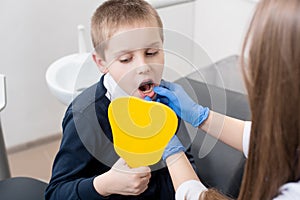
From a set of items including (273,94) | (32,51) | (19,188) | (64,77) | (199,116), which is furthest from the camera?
(32,51)

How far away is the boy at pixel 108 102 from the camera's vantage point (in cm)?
95

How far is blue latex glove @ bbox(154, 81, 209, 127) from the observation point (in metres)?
1.04

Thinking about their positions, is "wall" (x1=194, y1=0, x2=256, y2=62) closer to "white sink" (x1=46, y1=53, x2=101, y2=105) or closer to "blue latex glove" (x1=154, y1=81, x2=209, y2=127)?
"white sink" (x1=46, y1=53, x2=101, y2=105)

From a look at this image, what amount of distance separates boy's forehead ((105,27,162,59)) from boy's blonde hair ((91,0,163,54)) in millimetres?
28

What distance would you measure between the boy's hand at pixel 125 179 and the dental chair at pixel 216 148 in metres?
0.26

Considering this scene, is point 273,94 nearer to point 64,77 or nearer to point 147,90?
point 147,90

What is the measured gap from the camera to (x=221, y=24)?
96.1 inches

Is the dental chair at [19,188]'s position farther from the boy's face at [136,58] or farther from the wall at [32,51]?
the wall at [32,51]

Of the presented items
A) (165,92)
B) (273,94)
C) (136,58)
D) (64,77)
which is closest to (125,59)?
(136,58)

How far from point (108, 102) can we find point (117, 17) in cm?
20

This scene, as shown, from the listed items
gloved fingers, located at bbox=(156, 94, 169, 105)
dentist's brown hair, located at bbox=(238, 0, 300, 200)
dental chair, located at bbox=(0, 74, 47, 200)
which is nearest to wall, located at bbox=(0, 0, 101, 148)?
dental chair, located at bbox=(0, 74, 47, 200)

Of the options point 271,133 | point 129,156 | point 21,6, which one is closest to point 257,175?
point 271,133

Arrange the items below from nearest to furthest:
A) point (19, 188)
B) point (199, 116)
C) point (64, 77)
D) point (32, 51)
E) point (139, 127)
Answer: point (139, 127) → point (199, 116) → point (19, 188) → point (64, 77) → point (32, 51)

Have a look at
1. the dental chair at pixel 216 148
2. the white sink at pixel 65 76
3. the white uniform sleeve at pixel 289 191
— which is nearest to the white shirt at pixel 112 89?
the dental chair at pixel 216 148
